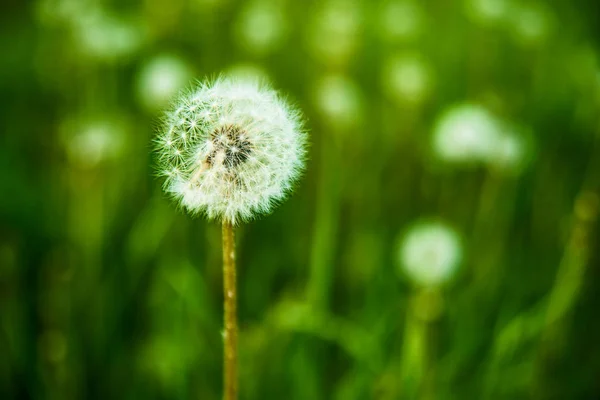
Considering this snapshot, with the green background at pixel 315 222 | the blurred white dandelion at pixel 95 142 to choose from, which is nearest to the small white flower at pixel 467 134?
the green background at pixel 315 222

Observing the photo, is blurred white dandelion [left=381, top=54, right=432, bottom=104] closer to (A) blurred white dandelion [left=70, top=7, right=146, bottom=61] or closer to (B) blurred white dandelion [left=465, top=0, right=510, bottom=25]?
(B) blurred white dandelion [left=465, top=0, right=510, bottom=25]

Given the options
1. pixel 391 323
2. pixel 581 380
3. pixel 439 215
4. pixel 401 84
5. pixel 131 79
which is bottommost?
pixel 581 380

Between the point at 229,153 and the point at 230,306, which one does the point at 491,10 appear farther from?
the point at 230,306

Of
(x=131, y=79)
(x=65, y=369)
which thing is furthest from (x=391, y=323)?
(x=131, y=79)

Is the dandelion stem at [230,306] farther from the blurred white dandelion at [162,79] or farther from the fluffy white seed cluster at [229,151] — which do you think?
the blurred white dandelion at [162,79]

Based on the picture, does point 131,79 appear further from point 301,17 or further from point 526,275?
point 526,275

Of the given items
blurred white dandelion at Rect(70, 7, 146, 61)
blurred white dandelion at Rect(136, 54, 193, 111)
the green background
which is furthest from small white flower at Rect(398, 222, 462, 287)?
blurred white dandelion at Rect(70, 7, 146, 61)
